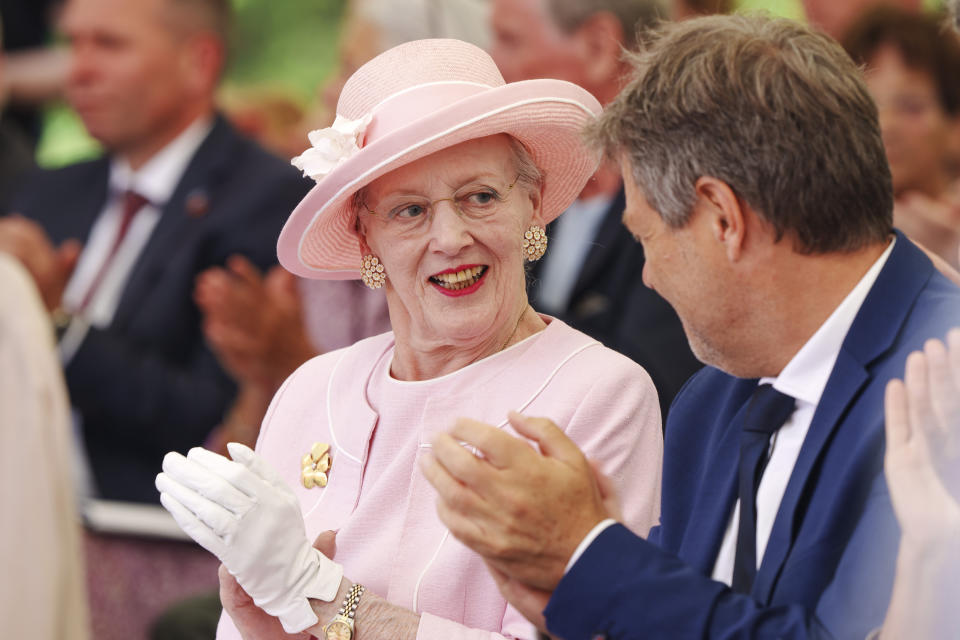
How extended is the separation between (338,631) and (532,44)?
99.5 inches

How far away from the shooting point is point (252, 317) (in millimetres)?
4582

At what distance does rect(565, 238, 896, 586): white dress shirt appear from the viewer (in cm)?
173

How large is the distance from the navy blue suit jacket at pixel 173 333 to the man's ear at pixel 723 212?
3.14m

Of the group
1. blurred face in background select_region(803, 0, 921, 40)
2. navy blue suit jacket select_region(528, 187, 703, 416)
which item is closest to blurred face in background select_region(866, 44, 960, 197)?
blurred face in background select_region(803, 0, 921, 40)

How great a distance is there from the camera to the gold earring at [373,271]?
236cm

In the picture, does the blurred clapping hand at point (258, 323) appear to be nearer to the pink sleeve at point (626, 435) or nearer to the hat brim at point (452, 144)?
the hat brim at point (452, 144)

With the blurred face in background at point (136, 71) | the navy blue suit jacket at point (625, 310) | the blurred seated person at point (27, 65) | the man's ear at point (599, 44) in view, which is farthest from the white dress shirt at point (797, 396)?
the blurred seated person at point (27, 65)

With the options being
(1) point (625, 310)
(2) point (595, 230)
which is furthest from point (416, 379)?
(2) point (595, 230)

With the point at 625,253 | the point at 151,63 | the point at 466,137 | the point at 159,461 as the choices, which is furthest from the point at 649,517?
the point at 151,63

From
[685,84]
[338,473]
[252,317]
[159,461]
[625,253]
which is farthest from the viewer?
[159,461]

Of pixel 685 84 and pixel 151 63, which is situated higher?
pixel 151 63

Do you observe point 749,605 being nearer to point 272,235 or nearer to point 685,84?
point 685,84

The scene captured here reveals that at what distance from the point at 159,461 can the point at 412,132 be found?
328cm

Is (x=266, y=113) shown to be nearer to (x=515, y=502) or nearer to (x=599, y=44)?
(x=599, y=44)
